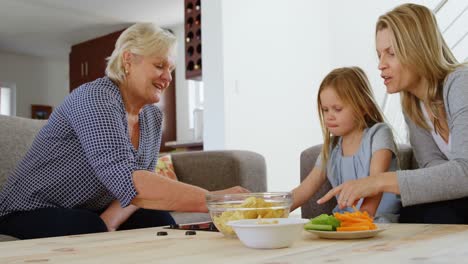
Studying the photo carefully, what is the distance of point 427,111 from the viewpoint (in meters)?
1.67

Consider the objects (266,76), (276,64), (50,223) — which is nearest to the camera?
(50,223)

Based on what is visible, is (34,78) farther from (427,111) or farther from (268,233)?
(268,233)

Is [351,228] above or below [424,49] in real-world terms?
below

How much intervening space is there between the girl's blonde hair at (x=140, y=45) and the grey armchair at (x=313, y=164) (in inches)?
28.4

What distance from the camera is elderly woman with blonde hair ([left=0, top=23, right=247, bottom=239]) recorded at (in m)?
1.38

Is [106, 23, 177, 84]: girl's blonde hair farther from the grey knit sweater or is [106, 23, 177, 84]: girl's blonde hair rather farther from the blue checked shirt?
the grey knit sweater

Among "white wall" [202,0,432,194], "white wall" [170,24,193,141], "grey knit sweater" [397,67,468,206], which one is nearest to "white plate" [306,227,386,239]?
"grey knit sweater" [397,67,468,206]

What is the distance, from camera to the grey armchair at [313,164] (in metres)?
2.04

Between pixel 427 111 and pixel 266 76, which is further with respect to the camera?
pixel 266 76

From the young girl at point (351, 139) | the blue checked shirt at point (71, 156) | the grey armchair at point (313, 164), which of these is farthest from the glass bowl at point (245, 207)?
the grey armchair at point (313, 164)

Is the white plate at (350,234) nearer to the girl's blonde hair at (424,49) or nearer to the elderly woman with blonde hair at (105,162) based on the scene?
the elderly woman with blonde hair at (105,162)

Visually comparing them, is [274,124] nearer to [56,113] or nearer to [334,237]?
[56,113]

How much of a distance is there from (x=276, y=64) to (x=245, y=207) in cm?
393

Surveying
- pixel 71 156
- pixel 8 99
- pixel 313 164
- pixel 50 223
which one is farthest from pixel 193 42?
pixel 8 99
